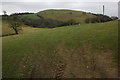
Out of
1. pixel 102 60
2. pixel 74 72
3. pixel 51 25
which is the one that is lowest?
pixel 74 72

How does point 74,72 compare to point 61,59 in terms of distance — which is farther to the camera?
point 61,59

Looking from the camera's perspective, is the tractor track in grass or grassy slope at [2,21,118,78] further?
grassy slope at [2,21,118,78]

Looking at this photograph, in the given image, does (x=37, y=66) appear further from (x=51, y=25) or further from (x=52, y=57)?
(x=51, y=25)

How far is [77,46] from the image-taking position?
63.5 feet

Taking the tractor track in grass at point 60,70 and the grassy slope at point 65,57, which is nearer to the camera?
the tractor track in grass at point 60,70

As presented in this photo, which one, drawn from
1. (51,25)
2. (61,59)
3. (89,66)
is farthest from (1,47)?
(51,25)

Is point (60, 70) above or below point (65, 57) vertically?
below

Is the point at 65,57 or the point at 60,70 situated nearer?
the point at 60,70

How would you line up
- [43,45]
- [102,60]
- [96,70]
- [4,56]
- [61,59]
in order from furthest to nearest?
[43,45] < [4,56] < [61,59] < [102,60] < [96,70]

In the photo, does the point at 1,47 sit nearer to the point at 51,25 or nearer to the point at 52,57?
the point at 52,57

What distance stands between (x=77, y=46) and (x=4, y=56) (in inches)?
391

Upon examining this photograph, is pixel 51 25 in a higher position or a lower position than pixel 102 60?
higher

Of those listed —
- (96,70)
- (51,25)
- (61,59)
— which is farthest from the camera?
(51,25)

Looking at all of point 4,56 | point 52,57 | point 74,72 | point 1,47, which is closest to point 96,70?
point 74,72
